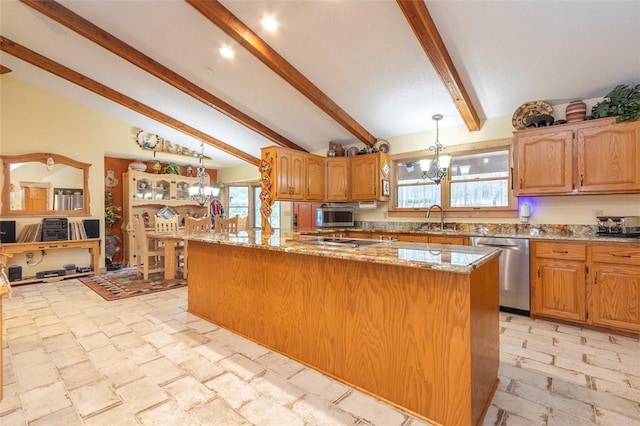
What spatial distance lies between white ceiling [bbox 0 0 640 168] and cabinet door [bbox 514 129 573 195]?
0.57 metres

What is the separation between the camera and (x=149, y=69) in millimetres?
3975

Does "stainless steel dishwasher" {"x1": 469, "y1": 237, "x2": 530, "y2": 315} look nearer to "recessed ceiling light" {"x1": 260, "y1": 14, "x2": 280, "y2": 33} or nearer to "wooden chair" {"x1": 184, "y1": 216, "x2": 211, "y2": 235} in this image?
"recessed ceiling light" {"x1": 260, "y1": 14, "x2": 280, "y2": 33}

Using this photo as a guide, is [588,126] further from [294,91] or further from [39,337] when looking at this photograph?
[39,337]

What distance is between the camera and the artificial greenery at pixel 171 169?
6945 mm

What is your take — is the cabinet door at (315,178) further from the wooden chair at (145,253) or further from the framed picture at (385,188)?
the wooden chair at (145,253)

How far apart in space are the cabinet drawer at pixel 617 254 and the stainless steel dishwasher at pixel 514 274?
1.83ft

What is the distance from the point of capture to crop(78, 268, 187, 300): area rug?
13.7 ft

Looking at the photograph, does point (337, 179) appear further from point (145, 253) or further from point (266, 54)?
point (145, 253)

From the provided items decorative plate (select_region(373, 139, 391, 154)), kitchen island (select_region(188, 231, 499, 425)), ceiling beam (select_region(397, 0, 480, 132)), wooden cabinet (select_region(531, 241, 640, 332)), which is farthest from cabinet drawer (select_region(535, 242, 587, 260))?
decorative plate (select_region(373, 139, 391, 154))

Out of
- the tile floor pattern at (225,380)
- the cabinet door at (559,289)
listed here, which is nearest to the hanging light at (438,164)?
the cabinet door at (559,289)

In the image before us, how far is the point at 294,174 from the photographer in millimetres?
4980

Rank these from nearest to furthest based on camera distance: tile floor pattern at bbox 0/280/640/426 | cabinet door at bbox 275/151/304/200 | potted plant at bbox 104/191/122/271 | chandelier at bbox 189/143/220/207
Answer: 1. tile floor pattern at bbox 0/280/640/426
2. cabinet door at bbox 275/151/304/200
3. chandelier at bbox 189/143/220/207
4. potted plant at bbox 104/191/122/271

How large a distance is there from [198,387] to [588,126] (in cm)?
429

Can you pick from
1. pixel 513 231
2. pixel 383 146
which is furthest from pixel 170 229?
pixel 513 231
